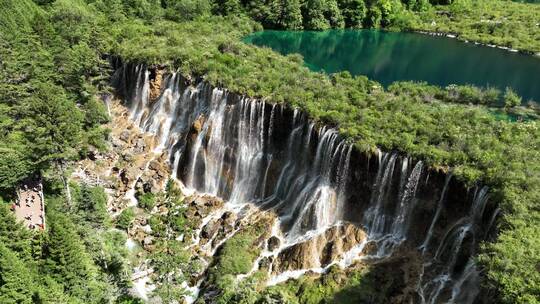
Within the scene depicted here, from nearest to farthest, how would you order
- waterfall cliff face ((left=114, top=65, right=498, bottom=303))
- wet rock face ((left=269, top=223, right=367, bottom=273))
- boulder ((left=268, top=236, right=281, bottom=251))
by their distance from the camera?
waterfall cliff face ((left=114, top=65, right=498, bottom=303)) < wet rock face ((left=269, top=223, right=367, bottom=273)) < boulder ((left=268, top=236, right=281, bottom=251))

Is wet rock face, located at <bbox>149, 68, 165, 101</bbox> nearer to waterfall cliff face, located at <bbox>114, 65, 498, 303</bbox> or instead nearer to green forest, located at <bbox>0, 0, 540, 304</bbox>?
green forest, located at <bbox>0, 0, 540, 304</bbox>

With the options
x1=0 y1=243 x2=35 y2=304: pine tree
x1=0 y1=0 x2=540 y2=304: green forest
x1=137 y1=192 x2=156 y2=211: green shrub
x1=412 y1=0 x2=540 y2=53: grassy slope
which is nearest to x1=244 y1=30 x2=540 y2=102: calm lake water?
x1=412 y1=0 x2=540 y2=53: grassy slope

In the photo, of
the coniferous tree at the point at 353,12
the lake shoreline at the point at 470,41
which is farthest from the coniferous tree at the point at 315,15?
the lake shoreline at the point at 470,41

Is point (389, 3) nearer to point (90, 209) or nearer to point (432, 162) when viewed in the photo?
point (432, 162)

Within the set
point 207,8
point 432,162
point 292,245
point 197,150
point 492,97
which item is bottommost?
point 292,245

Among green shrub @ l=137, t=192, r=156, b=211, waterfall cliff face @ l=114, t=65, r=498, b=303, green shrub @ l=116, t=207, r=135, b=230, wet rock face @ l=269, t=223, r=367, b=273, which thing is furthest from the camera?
green shrub @ l=137, t=192, r=156, b=211

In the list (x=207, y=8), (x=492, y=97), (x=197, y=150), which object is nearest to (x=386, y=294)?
(x=197, y=150)

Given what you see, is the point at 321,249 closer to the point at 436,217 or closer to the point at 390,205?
the point at 390,205
